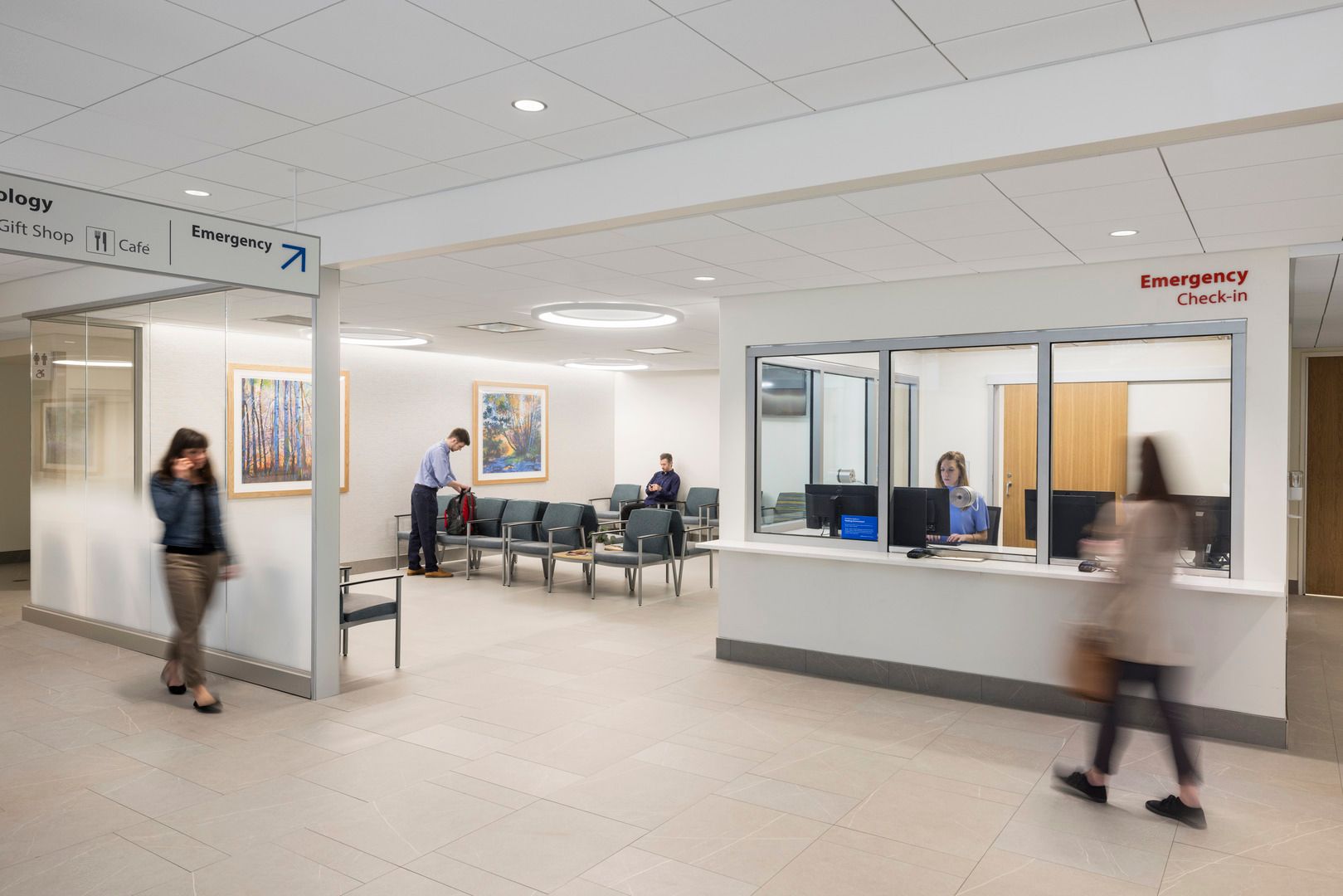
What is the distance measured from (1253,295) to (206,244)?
5.83m

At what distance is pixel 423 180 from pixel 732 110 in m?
1.91

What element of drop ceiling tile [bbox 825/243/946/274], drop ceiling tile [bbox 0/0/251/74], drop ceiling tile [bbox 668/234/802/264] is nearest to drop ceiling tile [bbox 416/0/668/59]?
drop ceiling tile [bbox 0/0/251/74]

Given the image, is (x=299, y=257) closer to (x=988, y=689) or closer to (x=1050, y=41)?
(x=1050, y=41)

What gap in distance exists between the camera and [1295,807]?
4.17 metres

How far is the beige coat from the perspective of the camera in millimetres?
3945

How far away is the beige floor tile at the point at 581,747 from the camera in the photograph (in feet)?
15.3

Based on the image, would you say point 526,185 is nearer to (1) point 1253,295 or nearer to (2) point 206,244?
(2) point 206,244

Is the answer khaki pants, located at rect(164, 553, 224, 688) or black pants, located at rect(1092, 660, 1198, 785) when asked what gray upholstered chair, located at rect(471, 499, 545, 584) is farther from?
black pants, located at rect(1092, 660, 1198, 785)

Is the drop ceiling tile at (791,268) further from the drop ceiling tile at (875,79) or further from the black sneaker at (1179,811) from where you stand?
the black sneaker at (1179,811)

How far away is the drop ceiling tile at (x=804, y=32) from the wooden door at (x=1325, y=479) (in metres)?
9.85

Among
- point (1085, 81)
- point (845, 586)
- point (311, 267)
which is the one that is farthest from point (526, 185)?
point (845, 586)

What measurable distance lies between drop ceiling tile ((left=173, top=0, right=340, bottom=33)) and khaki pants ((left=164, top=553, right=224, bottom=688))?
3.85 metres

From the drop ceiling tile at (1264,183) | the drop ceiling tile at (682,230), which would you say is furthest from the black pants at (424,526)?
the drop ceiling tile at (1264,183)

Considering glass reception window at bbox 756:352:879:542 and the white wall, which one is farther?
the white wall
